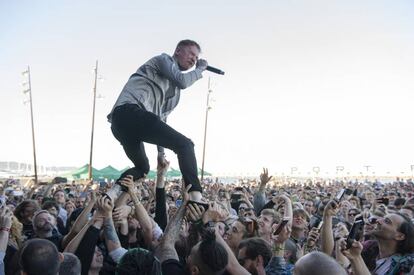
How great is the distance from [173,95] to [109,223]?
59.4 inches

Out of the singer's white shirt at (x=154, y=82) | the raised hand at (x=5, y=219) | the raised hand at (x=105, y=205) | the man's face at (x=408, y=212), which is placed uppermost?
the singer's white shirt at (x=154, y=82)

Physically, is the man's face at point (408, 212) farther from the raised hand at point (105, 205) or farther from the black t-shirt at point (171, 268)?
the raised hand at point (105, 205)

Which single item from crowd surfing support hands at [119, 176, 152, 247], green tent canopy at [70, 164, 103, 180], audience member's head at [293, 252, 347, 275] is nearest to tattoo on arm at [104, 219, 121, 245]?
crowd surfing support hands at [119, 176, 152, 247]

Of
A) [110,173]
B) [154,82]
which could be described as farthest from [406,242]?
[110,173]

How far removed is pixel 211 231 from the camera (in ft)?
9.85

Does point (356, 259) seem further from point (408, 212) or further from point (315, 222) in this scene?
point (315, 222)

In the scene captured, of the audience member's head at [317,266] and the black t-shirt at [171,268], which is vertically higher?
the audience member's head at [317,266]

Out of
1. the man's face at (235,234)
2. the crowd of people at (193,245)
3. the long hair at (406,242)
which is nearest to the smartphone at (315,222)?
the crowd of people at (193,245)

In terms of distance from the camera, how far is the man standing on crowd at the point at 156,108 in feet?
13.1

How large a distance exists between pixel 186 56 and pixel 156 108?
2.05 ft

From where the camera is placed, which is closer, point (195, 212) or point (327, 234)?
point (195, 212)

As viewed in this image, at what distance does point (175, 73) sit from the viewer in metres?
4.06

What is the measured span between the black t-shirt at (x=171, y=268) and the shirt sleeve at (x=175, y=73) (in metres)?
1.79

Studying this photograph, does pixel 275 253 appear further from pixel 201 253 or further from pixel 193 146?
pixel 193 146
